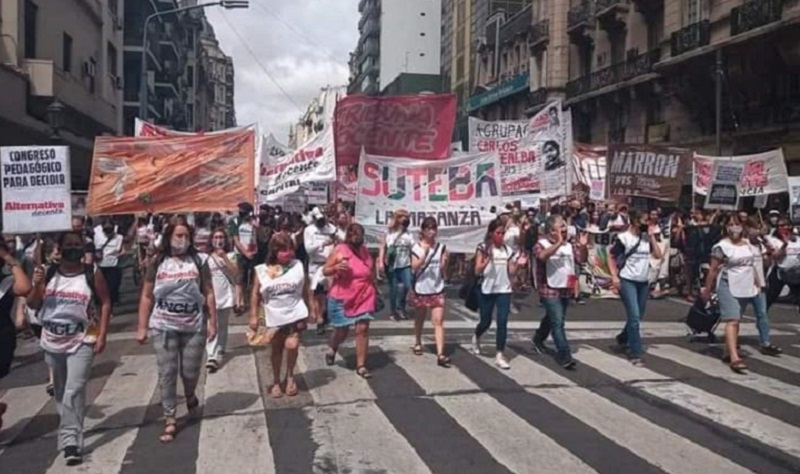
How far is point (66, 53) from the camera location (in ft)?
94.5

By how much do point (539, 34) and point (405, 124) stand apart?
110 feet

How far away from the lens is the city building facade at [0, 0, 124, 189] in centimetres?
2216

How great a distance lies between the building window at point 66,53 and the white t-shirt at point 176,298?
23.2m

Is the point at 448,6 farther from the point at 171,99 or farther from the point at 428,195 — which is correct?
the point at 428,195

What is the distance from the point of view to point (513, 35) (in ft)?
176

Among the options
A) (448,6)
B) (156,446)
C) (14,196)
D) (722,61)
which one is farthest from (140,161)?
(448,6)

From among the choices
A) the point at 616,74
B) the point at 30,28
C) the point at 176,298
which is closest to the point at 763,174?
the point at 176,298

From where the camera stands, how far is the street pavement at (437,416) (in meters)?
6.34

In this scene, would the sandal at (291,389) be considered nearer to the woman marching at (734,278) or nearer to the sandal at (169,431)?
the sandal at (169,431)

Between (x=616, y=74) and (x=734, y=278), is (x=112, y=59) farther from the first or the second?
(x=734, y=278)

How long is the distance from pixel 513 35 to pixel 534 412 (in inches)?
1892

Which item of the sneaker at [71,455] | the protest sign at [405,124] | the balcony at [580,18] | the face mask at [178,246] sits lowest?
the sneaker at [71,455]

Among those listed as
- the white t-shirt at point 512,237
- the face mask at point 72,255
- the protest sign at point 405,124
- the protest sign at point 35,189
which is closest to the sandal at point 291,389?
the face mask at point 72,255

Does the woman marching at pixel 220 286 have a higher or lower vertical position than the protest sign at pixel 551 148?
lower
